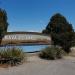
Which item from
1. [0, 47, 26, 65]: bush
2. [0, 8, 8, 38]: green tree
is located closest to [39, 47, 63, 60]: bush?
[0, 47, 26, 65]: bush

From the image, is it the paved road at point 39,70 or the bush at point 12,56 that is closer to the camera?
the paved road at point 39,70

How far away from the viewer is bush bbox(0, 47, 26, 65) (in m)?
17.2

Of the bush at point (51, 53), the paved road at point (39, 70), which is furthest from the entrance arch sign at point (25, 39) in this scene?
the paved road at point (39, 70)

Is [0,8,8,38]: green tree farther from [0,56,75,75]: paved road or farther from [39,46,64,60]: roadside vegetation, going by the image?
[0,56,75,75]: paved road

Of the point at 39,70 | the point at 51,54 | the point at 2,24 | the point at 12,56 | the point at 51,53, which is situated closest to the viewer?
the point at 39,70

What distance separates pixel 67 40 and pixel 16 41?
7635mm

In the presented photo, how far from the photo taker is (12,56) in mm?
17641

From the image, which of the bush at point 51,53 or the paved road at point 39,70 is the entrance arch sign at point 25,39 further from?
the paved road at point 39,70

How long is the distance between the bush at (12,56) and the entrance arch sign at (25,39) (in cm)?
1382

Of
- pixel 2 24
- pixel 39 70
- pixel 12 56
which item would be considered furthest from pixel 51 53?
pixel 2 24

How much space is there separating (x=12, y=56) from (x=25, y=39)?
16250 millimetres

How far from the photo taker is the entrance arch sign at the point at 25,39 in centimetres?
3278

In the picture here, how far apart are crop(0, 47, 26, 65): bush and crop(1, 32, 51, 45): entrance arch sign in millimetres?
13817

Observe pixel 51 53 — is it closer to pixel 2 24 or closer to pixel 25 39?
pixel 25 39
